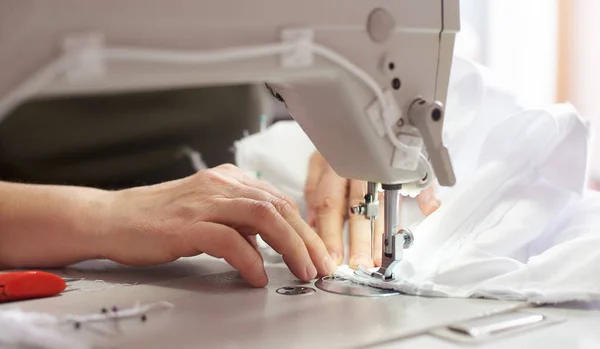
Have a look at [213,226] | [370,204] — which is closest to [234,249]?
[213,226]

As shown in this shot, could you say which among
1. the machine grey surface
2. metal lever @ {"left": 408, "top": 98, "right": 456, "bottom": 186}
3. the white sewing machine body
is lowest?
the machine grey surface

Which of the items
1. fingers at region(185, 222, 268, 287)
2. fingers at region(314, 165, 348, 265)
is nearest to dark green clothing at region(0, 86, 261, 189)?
fingers at region(314, 165, 348, 265)

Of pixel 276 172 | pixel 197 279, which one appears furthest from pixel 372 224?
pixel 276 172

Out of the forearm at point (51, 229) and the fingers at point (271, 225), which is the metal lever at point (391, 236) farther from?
the forearm at point (51, 229)

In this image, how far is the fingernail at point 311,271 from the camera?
29.8 inches

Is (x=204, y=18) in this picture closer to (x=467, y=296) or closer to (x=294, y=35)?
(x=294, y=35)

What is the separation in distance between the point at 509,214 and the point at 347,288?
0.20 metres

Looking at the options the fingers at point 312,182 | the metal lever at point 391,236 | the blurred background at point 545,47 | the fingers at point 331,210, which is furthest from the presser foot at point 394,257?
the blurred background at point 545,47

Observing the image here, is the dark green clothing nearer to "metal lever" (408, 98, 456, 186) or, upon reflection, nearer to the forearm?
the forearm

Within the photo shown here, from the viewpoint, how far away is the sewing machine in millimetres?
482

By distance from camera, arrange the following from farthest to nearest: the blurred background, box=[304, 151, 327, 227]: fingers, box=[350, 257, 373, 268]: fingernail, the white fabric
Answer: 1. the blurred background
2. box=[304, 151, 327, 227]: fingers
3. box=[350, 257, 373, 268]: fingernail
4. the white fabric

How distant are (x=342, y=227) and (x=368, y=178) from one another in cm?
23

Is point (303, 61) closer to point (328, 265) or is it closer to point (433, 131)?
point (433, 131)

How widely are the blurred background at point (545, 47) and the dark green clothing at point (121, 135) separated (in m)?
0.80
